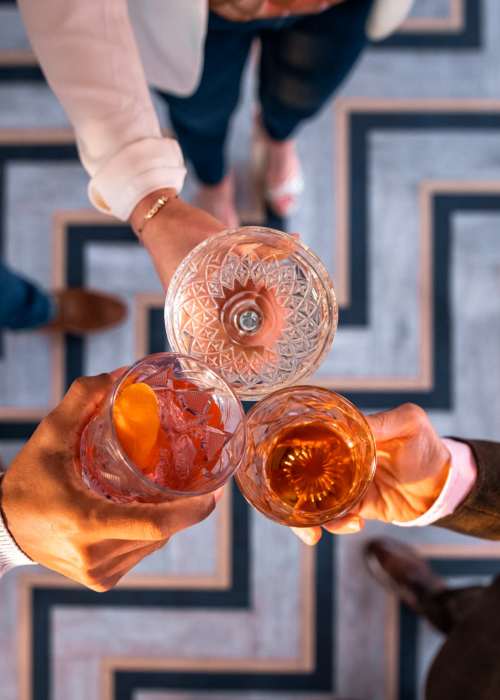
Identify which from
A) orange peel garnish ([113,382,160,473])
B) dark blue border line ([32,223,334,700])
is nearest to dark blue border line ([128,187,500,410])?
dark blue border line ([32,223,334,700])

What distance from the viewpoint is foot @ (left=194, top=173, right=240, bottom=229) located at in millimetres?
1518

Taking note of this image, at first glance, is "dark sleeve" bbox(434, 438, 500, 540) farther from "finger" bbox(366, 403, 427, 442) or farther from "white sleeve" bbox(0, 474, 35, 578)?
"white sleeve" bbox(0, 474, 35, 578)

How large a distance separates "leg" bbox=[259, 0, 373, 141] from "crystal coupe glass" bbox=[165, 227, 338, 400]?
18.3 inches

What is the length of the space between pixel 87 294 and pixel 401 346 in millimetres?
792

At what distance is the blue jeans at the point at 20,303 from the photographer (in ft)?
4.24

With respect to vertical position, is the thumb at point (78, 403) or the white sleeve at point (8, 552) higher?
the thumb at point (78, 403)

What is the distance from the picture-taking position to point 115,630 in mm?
1620

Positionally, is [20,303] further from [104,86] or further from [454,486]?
[454,486]

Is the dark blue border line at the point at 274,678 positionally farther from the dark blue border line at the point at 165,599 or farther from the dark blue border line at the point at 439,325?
the dark blue border line at the point at 439,325

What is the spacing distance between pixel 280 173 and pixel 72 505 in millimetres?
1066

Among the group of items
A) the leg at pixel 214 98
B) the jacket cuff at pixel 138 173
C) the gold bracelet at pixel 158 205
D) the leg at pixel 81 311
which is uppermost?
the leg at pixel 214 98

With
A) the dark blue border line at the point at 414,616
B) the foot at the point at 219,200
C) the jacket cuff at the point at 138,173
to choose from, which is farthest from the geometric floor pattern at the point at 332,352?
the jacket cuff at the point at 138,173

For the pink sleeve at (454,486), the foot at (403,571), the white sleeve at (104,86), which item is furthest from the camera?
the foot at (403,571)

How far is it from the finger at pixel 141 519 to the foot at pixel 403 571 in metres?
0.98
